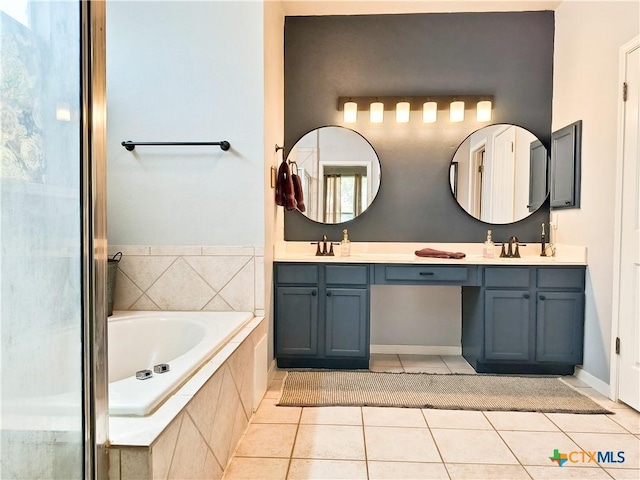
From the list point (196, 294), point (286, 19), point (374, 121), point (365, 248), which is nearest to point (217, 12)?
point (286, 19)

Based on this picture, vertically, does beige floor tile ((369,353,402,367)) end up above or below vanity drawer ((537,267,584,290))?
below

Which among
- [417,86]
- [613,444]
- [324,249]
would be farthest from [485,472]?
[417,86]

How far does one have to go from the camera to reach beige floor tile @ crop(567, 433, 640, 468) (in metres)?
1.75

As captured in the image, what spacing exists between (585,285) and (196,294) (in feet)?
8.04

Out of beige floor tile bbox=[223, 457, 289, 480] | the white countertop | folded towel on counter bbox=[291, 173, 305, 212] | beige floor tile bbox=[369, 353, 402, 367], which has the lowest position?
beige floor tile bbox=[369, 353, 402, 367]

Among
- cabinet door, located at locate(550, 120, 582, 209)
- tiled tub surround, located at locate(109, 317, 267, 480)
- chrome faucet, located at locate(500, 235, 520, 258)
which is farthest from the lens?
chrome faucet, located at locate(500, 235, 520, 258)

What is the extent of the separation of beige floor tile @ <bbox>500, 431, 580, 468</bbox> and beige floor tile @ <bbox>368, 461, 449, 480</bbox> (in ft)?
1.24

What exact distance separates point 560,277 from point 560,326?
320 mm

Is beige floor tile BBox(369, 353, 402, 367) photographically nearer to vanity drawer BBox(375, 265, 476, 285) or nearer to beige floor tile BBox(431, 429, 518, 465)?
vanity drawer BBox(375, 265, 476, 285)

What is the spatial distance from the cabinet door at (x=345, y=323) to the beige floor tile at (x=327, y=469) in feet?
3.52

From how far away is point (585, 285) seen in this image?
8.81ft

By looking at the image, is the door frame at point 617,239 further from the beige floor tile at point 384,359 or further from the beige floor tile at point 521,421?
the beige floor tile at point 384,359

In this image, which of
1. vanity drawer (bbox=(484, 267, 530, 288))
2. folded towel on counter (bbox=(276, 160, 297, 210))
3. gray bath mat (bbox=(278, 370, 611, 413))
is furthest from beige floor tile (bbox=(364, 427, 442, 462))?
folded towel on counter (bbox=(276, 160, 297, 210))
